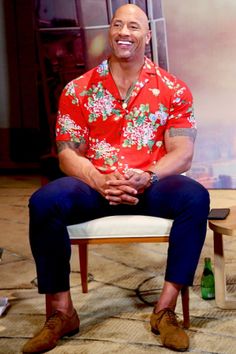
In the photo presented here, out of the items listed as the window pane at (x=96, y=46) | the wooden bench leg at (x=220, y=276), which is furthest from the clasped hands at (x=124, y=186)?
the window pane at (x=96, y=46)

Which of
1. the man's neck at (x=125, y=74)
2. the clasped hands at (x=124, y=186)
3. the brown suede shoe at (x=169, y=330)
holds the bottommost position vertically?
the brown suede shoe at (x=169, y=330)

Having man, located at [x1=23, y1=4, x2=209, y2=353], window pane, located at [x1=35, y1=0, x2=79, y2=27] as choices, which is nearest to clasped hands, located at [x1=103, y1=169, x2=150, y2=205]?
man, located at [x1=23, y1=4, x2=209, y2=353]

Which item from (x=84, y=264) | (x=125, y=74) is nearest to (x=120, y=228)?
(x=84, y=264)

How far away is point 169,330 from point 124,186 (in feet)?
1.81

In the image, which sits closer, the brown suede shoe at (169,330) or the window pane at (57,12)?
the brown suede shoe at (169,330)

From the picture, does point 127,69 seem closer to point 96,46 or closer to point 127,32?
point 127,32

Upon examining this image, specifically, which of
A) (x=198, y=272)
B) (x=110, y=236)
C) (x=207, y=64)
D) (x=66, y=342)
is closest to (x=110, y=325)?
(x=66, y=342)

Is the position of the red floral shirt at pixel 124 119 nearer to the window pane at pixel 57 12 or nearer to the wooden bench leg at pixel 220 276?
the wooden bench leg at pixel 220 276

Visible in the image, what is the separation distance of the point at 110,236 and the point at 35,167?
13.7 ft

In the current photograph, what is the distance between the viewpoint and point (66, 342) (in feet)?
8.04

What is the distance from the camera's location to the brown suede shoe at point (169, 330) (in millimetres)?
2330

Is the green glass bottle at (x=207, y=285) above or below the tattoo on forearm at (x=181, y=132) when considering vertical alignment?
below

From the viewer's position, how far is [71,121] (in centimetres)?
274

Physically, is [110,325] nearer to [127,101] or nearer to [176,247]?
[176,247]
